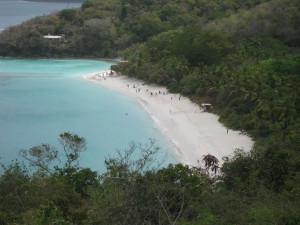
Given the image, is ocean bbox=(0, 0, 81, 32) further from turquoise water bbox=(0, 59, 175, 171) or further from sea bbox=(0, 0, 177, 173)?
turquoise water bbox=(0, 59, 175, 171)

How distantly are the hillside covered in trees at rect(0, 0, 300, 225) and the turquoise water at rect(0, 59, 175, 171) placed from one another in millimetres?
3038

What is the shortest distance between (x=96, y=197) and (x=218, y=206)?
10.8ft

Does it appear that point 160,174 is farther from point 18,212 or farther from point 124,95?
point 124,95

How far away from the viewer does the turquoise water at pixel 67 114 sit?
95.5ft

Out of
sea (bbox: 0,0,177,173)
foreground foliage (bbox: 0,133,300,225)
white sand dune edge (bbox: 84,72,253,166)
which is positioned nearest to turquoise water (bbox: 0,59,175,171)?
sea (bbox: 0,0,177,173)

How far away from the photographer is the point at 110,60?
61.2 metres

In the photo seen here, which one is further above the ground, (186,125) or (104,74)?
(186,125)

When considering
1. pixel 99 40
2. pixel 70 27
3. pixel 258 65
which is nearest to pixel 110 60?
pixel 99 40

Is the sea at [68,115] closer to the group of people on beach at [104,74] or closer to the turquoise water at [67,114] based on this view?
the turquoise water at [67,114]

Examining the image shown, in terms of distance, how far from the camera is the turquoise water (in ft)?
95.5

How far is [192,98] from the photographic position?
1503 inches

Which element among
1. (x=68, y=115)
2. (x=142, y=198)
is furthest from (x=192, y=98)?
(x=142, y=198)

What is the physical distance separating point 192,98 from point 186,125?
6281 millimetres

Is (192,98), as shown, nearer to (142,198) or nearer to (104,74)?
(104,74)
